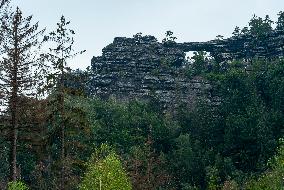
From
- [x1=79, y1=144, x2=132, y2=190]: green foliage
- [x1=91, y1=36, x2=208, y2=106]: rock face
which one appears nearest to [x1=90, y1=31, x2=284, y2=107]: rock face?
[x1=91, y1=36, x2=208, y2=106]: rock face

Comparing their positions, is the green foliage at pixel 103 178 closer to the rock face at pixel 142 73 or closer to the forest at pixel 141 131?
the forest at pixel 141 131

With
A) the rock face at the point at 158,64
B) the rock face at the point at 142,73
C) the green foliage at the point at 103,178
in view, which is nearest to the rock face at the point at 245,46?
the rock face at the point at 158,64

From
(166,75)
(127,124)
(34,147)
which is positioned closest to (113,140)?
(127,124)

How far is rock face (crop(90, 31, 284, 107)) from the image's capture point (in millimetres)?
115938

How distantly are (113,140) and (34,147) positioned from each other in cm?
5786

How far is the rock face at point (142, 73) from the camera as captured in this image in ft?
378

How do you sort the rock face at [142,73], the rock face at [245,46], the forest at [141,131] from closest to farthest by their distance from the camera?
the forest at [141,131] → the rock face at [142,73] → the rock face at [245,46]

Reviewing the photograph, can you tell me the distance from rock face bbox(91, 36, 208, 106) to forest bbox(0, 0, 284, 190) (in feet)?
8.76

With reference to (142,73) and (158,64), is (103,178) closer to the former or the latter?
(142,73)

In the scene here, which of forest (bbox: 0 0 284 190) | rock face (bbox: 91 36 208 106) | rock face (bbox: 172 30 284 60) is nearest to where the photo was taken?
forest (bbox: 0 0 284 190)

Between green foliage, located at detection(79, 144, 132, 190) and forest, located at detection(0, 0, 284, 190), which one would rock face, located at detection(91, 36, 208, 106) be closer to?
forest, located at detection(0, 0, 284, 190)

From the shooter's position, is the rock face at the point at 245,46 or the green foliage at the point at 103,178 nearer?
the green foliage at the point at 103,178

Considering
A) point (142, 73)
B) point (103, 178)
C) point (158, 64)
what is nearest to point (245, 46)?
point (158, 64)

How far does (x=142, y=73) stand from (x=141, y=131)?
1378 inches
